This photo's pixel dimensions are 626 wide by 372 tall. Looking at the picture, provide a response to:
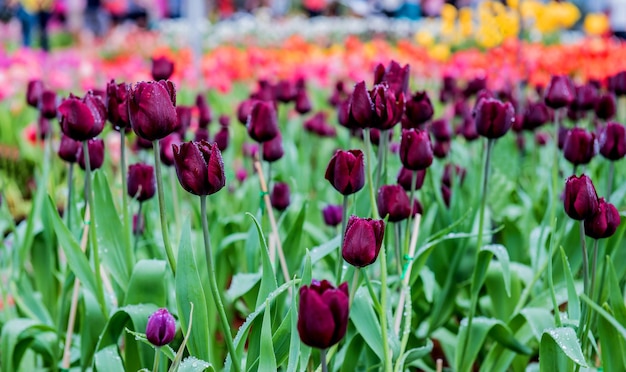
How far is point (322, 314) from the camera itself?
0.84 metres

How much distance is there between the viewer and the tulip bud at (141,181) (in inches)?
61.2

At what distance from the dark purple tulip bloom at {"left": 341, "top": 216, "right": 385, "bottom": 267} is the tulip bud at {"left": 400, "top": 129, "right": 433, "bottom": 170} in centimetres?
36

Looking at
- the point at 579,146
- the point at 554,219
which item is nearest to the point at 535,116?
the point at 579,146

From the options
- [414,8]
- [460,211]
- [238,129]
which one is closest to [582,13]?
[414,8]

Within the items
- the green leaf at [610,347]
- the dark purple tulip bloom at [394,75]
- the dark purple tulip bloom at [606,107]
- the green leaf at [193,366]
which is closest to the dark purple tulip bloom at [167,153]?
the dark purple tulip bloom at [394,75]

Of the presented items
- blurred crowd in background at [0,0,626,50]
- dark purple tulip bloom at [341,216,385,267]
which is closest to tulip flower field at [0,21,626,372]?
dark purple tulip bloom at [341,216,385,267]

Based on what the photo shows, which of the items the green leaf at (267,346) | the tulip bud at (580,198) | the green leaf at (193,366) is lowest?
the green leaf at (193,366)

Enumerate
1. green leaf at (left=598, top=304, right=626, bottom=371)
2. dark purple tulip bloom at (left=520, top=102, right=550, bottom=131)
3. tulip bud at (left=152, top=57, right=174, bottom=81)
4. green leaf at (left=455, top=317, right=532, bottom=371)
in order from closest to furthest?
green leaf at (left=598, top=304, right=626, bottom=371)
green leaf at (left=455, top=317, right=532, bottom=371)
tulip bud at (left=152, top=57, right=174, bottom=81)
dark purple tulip bloom at (left=520, top=102, right=550, bottom=131)

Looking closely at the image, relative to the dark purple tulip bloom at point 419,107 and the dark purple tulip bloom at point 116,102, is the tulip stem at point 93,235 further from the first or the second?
the dark purple tulip bloom at point 419,107

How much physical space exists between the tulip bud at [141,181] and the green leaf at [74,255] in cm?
16

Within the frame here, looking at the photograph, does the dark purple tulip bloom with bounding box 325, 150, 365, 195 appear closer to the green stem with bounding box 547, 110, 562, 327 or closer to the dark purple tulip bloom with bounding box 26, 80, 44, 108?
the green stem with bounding box 547, 110, 562, 327

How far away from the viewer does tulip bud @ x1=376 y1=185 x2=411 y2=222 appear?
1.35 meters

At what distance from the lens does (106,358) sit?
4.38 feet

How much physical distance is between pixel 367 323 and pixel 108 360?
0.44 meters
